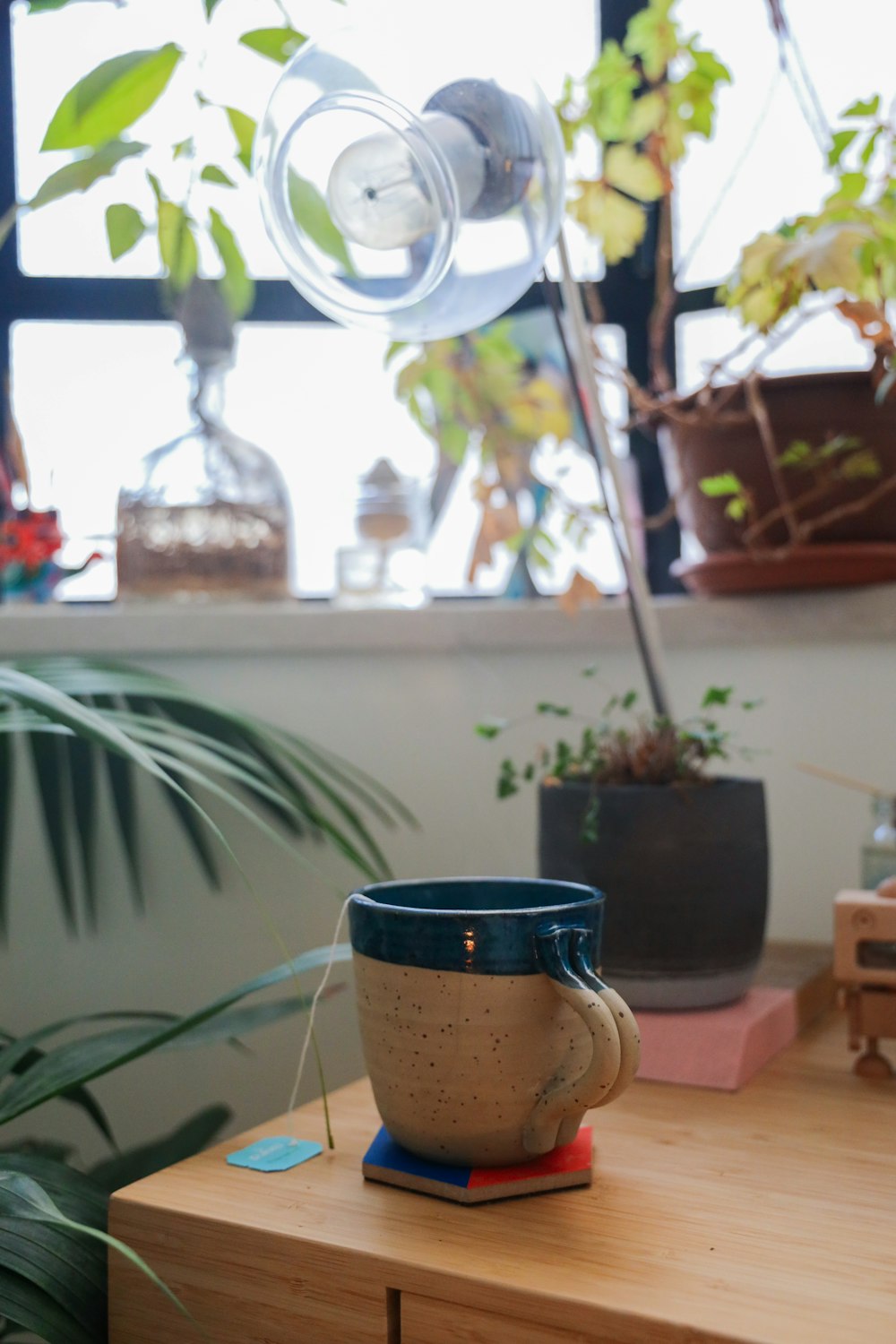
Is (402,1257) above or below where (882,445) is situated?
below

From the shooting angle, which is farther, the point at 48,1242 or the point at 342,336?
the point at 342,336

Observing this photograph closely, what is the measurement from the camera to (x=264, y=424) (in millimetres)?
1574

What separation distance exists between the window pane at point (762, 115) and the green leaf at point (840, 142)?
0.29 meters

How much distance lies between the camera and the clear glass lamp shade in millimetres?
684

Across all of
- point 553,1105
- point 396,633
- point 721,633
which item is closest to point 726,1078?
point 553,1105

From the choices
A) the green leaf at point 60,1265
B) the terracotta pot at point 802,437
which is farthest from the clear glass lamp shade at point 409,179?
the green leaf at point 60,1265

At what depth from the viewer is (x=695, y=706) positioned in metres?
1.18

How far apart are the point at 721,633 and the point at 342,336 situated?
70 centimetres

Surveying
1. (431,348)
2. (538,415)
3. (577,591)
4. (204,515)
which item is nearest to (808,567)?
(577,591)

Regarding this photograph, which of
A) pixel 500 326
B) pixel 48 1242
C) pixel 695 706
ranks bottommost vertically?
pixel 48 1242

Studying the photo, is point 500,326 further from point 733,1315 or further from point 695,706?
point 733,1315

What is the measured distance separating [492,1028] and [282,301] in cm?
122

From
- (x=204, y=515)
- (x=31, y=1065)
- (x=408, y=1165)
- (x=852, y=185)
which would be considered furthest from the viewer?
(x=204, y=515)

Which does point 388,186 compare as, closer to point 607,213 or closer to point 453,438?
point 607,213
